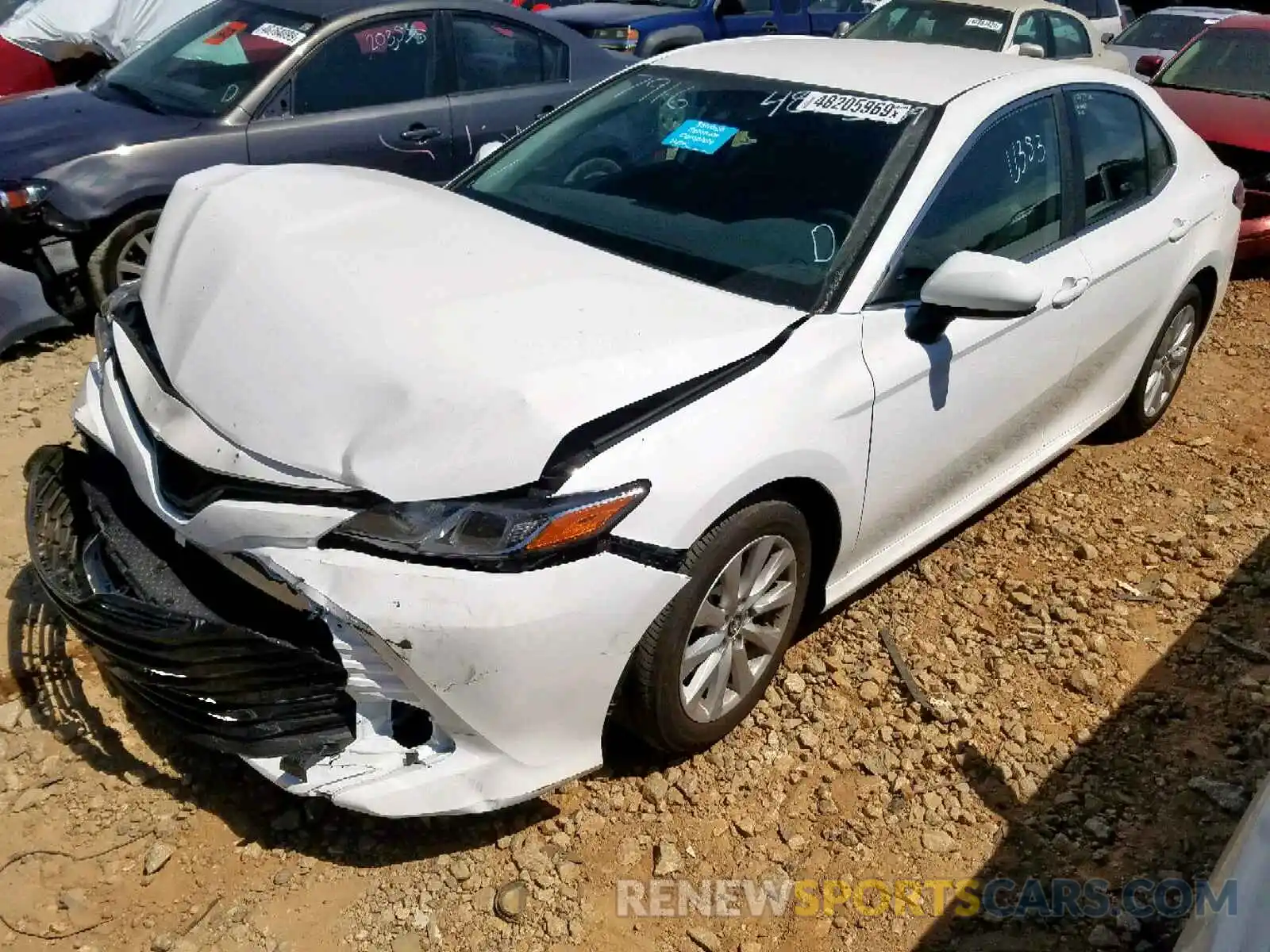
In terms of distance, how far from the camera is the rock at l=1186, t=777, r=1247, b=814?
9.53 ft

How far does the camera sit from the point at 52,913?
244 cm

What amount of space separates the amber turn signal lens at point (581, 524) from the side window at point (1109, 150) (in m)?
2.24

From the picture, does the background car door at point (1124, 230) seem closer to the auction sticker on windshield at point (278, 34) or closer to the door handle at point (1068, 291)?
the door handle at point (1068, 291)

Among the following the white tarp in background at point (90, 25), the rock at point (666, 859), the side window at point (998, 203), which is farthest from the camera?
the white tarp in background at point (90, 25)

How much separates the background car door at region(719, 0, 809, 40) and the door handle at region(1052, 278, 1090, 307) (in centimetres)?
725

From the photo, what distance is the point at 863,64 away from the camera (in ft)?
11.5

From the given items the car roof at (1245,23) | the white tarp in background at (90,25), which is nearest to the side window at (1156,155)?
the car roof at (1245,23)

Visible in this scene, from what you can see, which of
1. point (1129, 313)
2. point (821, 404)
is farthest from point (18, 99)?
point (1129, 313)

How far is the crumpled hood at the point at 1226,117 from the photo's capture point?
22.1 ft

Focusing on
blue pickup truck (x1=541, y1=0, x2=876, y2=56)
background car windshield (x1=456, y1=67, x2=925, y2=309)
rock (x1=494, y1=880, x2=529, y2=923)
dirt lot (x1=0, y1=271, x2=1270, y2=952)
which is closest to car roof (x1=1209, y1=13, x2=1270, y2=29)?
blue pickup truck (x1=541, y1=0, x2=876, y2=56)

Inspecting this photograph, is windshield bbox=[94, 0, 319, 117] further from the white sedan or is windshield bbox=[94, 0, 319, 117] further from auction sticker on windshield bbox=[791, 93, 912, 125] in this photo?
auction sticker on windshield bbox=[791, 93, 912, 125]

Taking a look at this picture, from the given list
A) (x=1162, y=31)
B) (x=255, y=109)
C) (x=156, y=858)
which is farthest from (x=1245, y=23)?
(x=156, y=858)

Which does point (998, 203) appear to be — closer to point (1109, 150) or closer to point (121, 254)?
point (1109, 150)

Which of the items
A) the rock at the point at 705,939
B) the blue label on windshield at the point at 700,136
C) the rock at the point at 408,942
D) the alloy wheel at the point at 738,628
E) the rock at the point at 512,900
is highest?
the blue label on windshield at the point at 700,136
